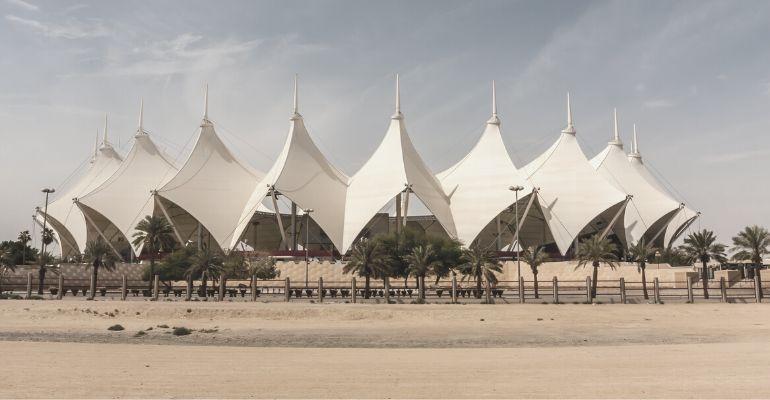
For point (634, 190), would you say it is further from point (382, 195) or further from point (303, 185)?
point (303, 185)

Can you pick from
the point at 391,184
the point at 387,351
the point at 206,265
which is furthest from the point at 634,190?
the point at 387,351

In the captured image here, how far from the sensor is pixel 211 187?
67250mm

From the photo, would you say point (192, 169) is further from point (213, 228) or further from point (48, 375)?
point (48, 375)

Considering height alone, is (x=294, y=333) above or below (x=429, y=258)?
below

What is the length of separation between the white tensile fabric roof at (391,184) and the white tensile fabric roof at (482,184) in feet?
4.22

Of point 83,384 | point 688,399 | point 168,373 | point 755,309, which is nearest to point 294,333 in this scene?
point 168,373

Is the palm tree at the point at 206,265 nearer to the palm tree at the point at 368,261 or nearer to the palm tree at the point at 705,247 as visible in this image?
the palm tree at the point at 368,261

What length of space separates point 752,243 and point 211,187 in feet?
154

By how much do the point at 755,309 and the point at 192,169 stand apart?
2000 inches

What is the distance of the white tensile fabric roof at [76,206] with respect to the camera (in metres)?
75.2

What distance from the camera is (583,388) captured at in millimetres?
12250

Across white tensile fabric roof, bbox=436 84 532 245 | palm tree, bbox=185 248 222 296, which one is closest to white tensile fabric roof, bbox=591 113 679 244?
→ white tensile fabric roof, bbox=436 84 532 245

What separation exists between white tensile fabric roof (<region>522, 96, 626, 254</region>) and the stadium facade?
10 centimetres

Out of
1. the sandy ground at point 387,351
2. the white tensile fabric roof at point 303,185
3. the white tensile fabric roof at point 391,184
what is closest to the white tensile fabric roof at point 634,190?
the white tensile fabric roof at point 391,184
